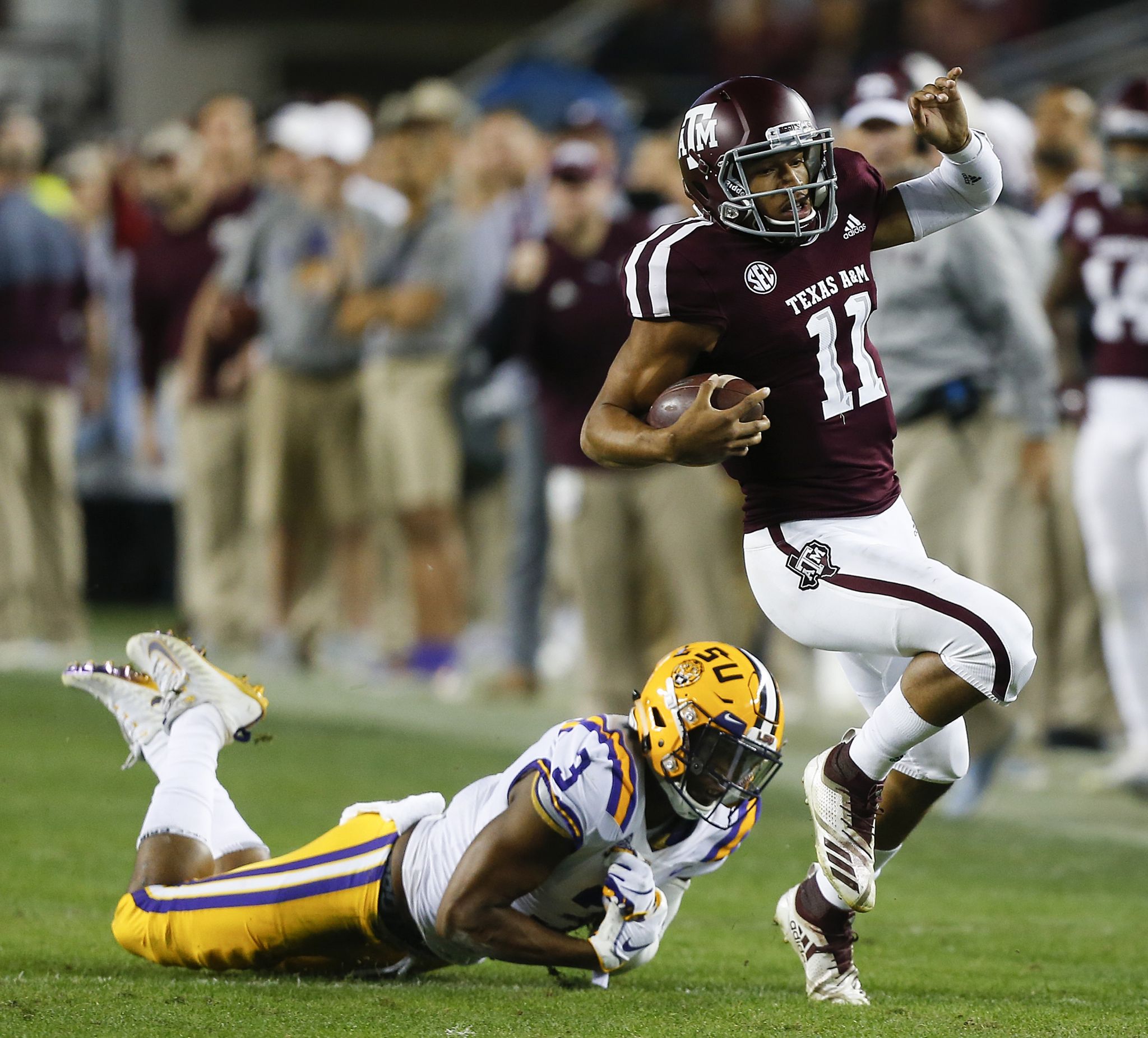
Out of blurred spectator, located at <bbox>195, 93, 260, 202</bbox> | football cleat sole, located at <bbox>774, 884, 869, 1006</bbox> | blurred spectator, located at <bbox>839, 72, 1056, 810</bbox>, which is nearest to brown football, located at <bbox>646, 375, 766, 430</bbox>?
football cleat sole, located at <bbox>774, 884, 869, 1006</bbox>

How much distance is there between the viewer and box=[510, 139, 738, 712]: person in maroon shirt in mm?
9094

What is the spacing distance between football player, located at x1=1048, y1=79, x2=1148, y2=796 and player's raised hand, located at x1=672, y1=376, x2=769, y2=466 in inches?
157

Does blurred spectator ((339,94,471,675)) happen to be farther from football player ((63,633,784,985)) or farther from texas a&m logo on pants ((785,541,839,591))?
texas a&m logo on pants ((785,541,839,591))

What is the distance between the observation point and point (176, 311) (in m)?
12.1

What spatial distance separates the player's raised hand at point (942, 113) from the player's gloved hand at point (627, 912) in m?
1.78

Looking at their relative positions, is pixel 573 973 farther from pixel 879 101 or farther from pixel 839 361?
pixel 879 101

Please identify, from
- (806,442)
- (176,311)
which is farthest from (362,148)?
(806,442)

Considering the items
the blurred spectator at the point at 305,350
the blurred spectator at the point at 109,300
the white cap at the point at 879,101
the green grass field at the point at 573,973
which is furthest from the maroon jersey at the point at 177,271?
the white cap at the point at 879,101

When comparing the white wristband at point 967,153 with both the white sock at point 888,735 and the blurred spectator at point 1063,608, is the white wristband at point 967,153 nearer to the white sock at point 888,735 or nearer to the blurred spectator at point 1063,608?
the white sock at point 888,735

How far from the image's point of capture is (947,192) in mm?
4816

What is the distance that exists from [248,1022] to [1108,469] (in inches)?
189

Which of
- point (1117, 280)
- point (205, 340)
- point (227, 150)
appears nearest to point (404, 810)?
point (1117, 280)

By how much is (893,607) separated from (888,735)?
28 cm

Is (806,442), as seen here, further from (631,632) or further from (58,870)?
(631,632)
